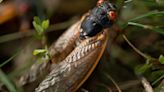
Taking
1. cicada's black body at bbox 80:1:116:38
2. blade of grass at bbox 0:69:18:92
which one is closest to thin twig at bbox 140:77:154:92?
cicada's black body at bbox 80:1:116:38

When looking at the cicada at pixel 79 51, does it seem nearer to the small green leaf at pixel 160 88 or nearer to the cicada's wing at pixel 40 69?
the cicada's wing at pixel 40 69

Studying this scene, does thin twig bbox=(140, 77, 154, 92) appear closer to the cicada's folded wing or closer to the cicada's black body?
the cicada's folded wing

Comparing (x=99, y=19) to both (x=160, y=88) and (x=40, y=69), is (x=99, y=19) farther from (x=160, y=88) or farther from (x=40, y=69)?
(x=160, y=88)

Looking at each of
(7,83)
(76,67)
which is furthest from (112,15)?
(7,83)

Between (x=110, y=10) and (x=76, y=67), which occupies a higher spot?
(x=110, y=10)

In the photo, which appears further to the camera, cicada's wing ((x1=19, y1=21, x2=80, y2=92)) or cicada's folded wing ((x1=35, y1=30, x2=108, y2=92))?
cicada's wing ((x1=19, y1=21, x2=80, y2=92))

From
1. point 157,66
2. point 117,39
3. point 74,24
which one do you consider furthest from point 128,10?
point 157,66

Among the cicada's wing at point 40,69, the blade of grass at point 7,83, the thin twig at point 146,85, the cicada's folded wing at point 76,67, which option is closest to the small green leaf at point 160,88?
the thin twig at point 146,85
